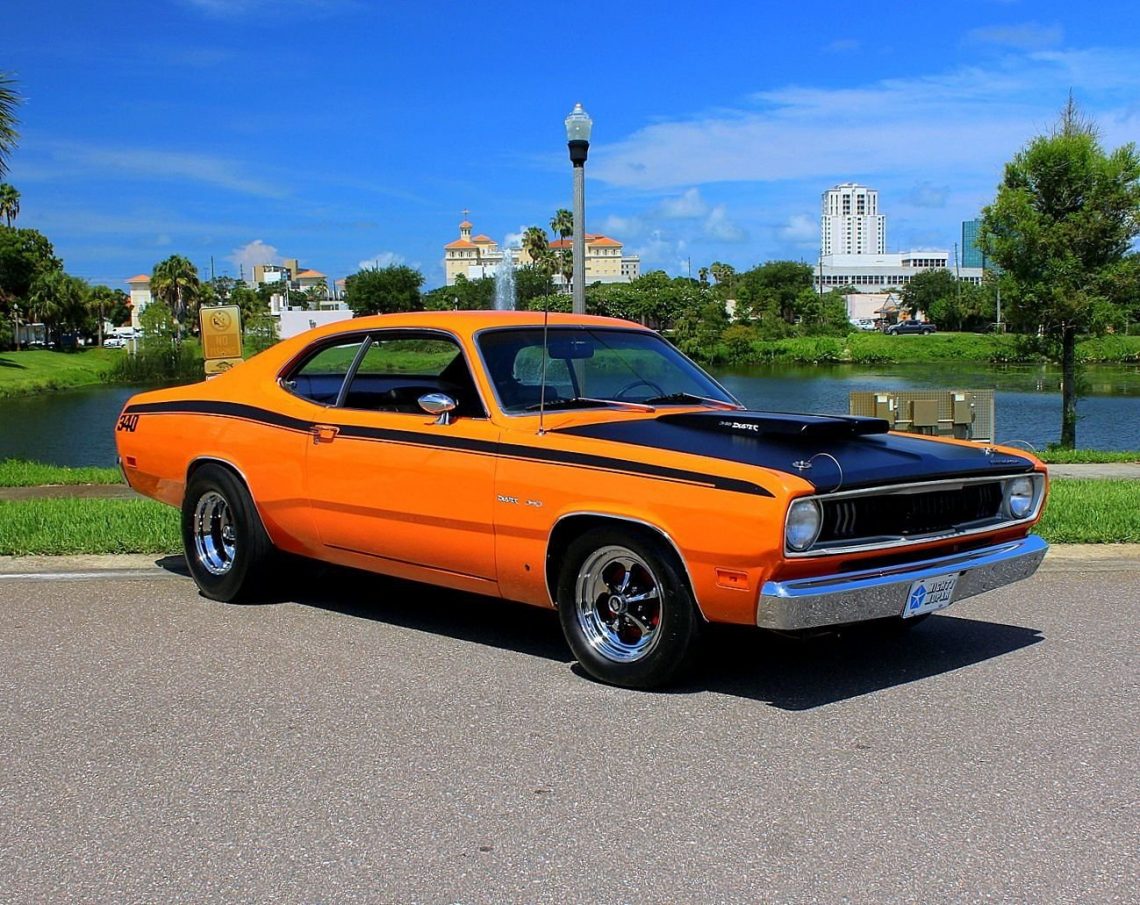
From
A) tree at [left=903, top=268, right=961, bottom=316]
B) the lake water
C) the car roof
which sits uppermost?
tree at [left=903, top=268, right=961, bottom=316]

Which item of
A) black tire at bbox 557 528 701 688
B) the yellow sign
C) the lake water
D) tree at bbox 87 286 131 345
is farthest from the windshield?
tree at bbox 87 286 131 345

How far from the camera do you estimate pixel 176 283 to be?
93.8m

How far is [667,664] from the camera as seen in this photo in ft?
16.5

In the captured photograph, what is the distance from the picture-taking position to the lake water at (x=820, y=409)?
88.6 feet

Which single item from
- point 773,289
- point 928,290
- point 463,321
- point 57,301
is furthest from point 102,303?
point 463,321

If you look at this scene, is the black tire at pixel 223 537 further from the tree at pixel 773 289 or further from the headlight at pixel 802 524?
the tree at pixel 773 289

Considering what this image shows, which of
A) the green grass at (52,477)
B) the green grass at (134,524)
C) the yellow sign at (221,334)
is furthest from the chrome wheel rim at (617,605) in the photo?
the yellow sign at (221,334)

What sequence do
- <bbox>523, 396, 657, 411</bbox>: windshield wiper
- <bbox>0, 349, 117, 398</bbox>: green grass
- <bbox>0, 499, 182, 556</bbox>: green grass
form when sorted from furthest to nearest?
<bbox>0, 349, 117, 398</bbox>: green grass → <bbox>0, 499, 182, 556</bbox>: green grass → <bbox>523, 396, 657, 411</bbox>: windshield wiper

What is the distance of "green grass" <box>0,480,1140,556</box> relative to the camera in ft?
28.1

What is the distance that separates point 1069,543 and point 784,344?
278 ft

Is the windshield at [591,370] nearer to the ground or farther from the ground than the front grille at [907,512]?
farther from the ground

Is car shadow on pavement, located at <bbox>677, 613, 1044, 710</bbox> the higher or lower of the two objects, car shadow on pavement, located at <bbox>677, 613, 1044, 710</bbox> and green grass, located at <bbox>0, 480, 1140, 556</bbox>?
the lower

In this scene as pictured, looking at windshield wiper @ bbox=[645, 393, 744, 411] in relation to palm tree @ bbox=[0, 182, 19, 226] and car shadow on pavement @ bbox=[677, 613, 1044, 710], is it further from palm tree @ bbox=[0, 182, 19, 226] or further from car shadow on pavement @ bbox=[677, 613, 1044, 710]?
palm tree @ bbox=[0, 182, 19, 226]

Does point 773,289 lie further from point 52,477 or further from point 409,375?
point 409,375
